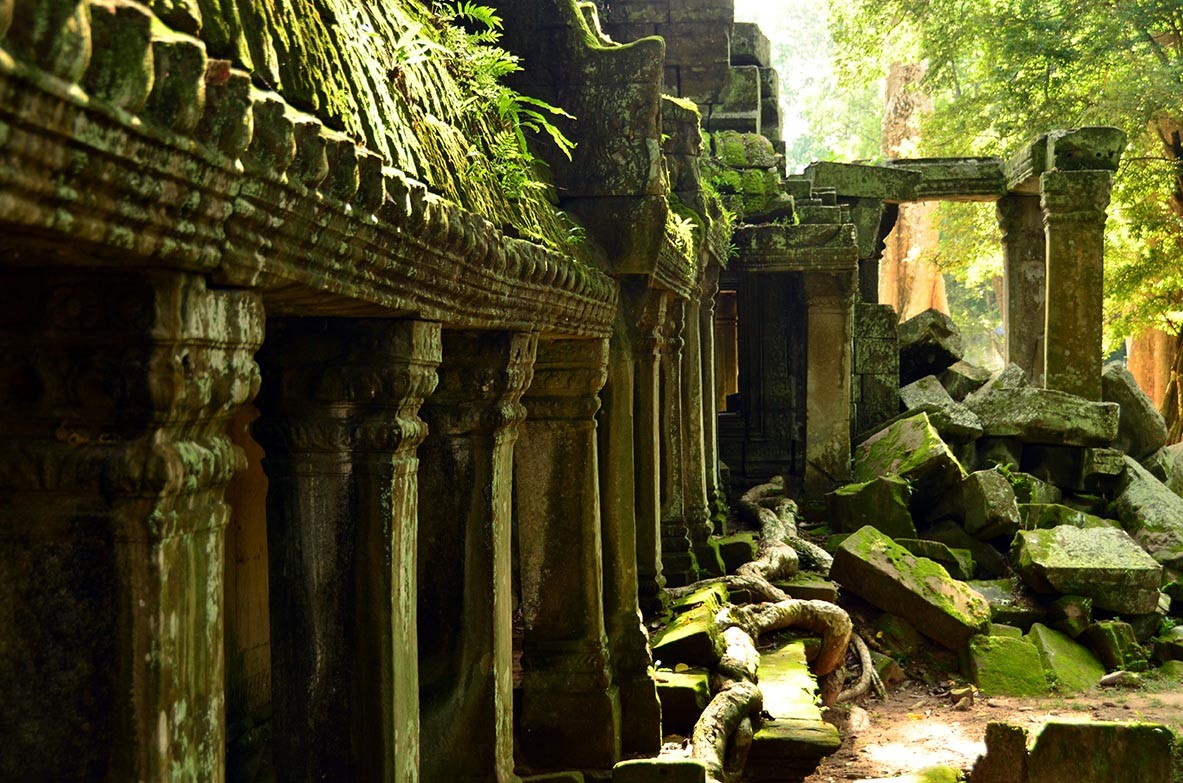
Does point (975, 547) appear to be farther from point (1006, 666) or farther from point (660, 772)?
point (660, 772)

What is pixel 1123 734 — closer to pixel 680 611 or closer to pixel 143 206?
pixel 680 611

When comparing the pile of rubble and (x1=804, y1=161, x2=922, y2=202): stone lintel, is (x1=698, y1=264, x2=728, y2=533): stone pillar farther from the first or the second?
(x1=804, y1=161, x2=922, y2=202): stone lintel

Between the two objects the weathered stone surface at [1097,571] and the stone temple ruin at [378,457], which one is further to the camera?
the weathered stone surface at [1097,571]

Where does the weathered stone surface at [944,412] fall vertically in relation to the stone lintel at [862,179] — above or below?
below

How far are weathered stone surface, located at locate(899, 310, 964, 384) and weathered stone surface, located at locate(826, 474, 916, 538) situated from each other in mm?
4798

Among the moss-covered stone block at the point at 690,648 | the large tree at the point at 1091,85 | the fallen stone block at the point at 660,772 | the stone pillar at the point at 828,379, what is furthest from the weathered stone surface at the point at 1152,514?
the fallen stone block at the point at 660,772

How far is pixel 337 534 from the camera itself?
3.53 m

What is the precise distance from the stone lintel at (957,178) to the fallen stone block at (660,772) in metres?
13.5

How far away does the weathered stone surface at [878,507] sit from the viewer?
→ 41.8 ft

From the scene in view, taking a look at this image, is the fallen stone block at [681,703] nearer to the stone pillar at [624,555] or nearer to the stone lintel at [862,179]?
the stone pillar at [624,555]

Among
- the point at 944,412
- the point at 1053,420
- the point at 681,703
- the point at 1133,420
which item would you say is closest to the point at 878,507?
the point at 944,412

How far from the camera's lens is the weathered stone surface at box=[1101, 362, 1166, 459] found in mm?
16375

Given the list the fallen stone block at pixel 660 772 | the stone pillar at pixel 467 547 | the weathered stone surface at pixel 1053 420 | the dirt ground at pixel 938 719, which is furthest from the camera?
the weathered stone surface at pixel 1053 420

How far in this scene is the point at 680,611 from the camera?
8445 millimetres
